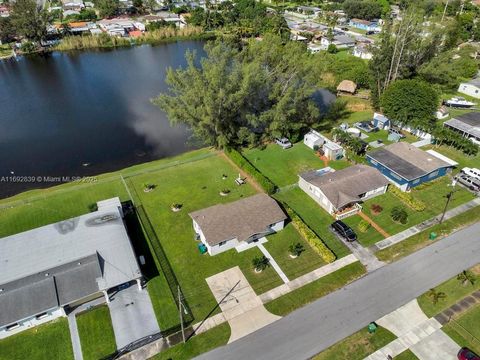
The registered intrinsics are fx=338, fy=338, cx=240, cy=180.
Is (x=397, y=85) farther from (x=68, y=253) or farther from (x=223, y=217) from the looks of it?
(x=68, y=253)

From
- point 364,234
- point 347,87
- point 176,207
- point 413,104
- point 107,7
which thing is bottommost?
point 364,234

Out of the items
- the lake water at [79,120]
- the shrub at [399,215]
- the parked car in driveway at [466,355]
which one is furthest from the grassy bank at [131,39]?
the parked car in driveway at [466,355]

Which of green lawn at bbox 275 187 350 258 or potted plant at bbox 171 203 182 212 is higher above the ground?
potted plant at bbox 171 203 182 212

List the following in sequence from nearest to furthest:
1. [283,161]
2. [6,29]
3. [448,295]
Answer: [448,295], [283,161], [6,29]

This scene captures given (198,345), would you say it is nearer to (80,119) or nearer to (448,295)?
(448,295)

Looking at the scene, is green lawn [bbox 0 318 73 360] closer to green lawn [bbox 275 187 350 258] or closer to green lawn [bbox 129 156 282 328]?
green lawn [bbox 129 156 282 328]

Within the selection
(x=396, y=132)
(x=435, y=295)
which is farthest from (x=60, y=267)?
(x=396, y=132)

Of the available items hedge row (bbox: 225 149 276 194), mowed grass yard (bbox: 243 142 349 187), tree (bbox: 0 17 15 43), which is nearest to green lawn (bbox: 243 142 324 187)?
mowed grass yard (bbox: 243 142 349 187)
